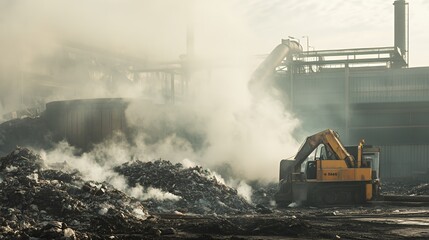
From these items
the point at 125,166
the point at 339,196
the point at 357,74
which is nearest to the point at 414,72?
the point at 357,74

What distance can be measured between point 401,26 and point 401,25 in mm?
77

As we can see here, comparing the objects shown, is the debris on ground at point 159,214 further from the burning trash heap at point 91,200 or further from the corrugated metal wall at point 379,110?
the corrugated metal wall at point 379,110

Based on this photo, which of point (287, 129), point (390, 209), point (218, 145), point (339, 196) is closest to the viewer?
point (390, 209)

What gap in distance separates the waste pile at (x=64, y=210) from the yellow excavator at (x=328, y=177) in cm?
590

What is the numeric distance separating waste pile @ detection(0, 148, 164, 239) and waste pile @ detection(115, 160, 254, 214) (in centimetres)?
190

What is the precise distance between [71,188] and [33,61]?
2200 cm

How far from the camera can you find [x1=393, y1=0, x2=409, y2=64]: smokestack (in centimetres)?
4100

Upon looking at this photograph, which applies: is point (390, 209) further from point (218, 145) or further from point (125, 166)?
point (218, 145)

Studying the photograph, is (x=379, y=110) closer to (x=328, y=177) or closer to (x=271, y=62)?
(x=271, y=62)

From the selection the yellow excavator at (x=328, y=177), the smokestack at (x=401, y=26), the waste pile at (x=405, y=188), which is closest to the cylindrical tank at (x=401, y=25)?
the smokestack at (x=401, y=26)

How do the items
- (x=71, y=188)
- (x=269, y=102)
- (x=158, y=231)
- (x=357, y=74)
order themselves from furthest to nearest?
(x=357, y=74) → (x=269, y=102) → (x=71, y=188) → (x=158, y=231)

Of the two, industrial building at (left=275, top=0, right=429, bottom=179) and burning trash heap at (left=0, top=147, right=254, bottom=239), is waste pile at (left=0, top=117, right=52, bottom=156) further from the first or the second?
industrial building at (left=275, top=0, right=429, bottom=179)

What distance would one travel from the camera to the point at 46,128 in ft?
101

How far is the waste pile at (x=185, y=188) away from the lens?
15965 mm
